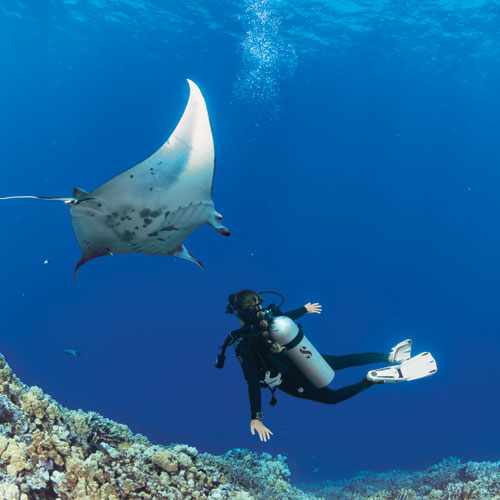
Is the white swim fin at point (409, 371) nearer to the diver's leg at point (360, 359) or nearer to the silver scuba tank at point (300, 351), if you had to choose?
the diver's leg at point (360, 359)

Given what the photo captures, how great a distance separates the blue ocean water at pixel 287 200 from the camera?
81.0 ft

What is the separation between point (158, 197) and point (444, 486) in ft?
23.3

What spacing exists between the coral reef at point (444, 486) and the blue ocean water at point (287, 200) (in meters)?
12.1

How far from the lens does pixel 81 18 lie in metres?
25.7

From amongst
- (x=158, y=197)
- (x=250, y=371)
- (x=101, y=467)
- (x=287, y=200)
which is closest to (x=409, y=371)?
(x=250, y=371)

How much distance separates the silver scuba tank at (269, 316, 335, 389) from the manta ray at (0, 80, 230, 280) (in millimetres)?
1363

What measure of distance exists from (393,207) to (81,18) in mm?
32708

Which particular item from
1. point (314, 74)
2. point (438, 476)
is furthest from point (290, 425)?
point (314, 74)

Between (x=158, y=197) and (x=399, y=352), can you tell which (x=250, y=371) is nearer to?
(x=158, y=197)

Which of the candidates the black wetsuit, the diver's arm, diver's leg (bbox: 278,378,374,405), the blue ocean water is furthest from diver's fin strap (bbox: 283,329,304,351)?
the blue ocean water

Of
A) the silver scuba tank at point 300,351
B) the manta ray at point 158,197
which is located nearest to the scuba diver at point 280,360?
the silver scuba tank at point 300,351

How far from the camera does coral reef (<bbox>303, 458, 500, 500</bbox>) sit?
4996 mm

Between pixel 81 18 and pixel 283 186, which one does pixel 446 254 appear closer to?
pixel 283 186

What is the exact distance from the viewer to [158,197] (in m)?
4.43
